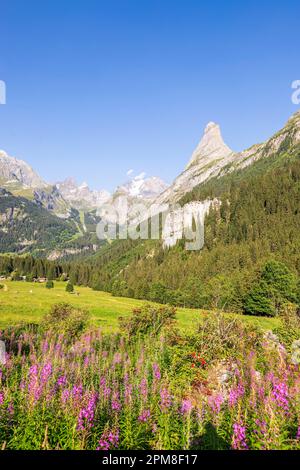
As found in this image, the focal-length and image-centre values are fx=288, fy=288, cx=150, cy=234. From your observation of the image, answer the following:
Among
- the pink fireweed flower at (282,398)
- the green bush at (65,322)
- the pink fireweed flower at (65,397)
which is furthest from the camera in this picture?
the green bush at (65,322)

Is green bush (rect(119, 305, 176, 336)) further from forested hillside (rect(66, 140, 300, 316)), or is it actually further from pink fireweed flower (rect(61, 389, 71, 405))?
forested hillside (rect(66, 140, 300, 316))

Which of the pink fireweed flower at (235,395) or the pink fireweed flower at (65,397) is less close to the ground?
the pink fireweed flower at (65,397)

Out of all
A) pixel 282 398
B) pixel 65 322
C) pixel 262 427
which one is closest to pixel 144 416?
pixel 262 427

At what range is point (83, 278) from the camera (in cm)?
14988

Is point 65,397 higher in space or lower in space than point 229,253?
lower

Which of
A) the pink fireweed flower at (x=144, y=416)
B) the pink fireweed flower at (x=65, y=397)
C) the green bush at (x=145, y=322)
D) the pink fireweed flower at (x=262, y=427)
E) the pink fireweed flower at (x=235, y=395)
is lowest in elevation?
the green bush at (x=145, y=322)

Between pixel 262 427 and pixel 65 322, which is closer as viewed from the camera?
pixel 262 427

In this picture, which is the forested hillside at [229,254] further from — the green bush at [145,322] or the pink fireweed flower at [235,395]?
the pink fireweed flower at [235,395]

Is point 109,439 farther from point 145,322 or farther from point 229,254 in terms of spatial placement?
point 229,254

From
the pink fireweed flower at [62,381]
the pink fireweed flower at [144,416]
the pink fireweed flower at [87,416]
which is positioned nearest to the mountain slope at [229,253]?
the pink fireweed flower at [62,381]

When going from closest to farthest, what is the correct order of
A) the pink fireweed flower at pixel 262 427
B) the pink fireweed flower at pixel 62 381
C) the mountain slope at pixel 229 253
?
the pink fireweed flower at pixel 262 427, the pink fireweed flower at pixel 62 381, the mountain slope at pixel 229 253

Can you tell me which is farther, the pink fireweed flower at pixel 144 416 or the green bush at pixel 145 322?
the green bush at pixel 145 322

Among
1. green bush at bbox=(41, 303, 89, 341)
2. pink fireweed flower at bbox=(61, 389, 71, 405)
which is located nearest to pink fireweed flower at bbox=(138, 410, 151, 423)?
pink fireweed flower at bbox=(61, 389, 71, 405)

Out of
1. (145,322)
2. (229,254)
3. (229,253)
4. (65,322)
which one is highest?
(229,253)
